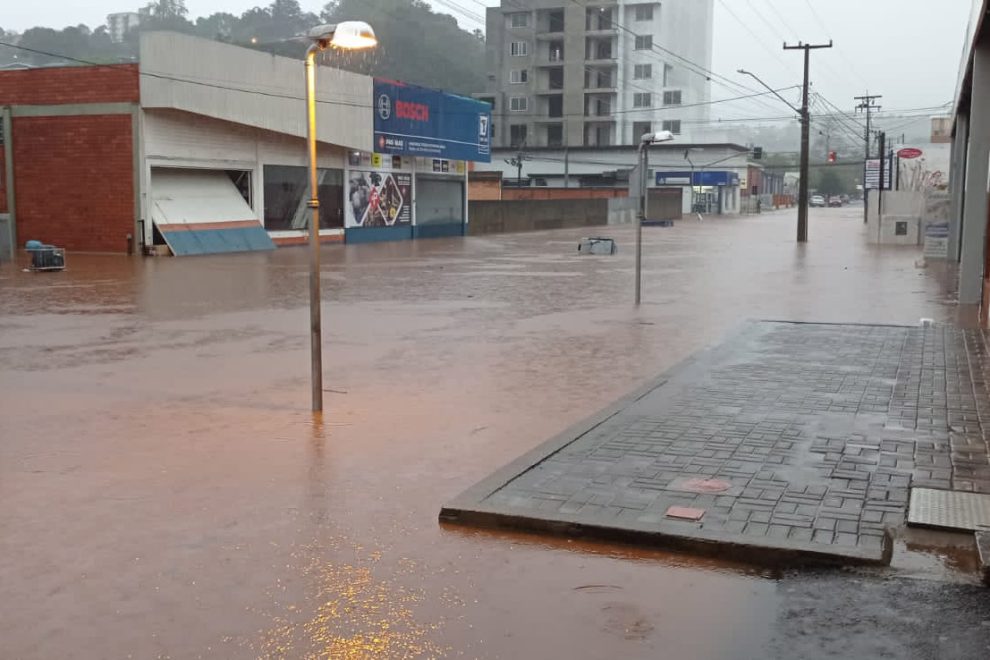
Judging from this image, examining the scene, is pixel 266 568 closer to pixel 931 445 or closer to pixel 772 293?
pixel 931 445

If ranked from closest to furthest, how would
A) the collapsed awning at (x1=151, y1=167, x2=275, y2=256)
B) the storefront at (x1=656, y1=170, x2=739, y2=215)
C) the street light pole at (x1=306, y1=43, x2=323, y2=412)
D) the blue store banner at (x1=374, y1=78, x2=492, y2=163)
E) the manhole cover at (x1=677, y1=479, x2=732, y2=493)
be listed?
the manhole cover at (x1=677, y1=479, x2=732, y2=493) → the street light pole at (x1=306, y1=43, x2=323, y2=412) → the collapsed awning at (x1=151, y1=167, x2=275, y2=256) → the blue store banner at (x1=374, y1=78, x2=492, y2=163) → the storefront at (x1=656, y1=170, x2=739, y2=215)

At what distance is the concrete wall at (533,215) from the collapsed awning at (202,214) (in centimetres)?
1700

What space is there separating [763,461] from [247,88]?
95.0 feet

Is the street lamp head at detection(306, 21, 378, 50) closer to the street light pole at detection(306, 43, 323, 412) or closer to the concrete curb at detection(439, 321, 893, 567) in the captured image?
the street light pole at detection(306, 43, 323, 412)

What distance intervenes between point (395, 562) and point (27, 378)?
700cm

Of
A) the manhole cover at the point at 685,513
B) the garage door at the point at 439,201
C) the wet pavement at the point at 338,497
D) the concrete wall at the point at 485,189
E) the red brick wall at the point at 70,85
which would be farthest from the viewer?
the concrete wall at the point at 485,189

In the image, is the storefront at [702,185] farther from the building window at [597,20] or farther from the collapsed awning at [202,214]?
the collapsed awning at [202,214]

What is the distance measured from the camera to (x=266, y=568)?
5406 millimetres

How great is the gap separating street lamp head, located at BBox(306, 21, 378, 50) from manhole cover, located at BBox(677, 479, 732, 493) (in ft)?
14.7

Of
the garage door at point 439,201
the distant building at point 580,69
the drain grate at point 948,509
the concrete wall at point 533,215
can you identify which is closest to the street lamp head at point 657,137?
the drain grate at point 948,509

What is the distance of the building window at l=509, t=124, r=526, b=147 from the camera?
103000mm

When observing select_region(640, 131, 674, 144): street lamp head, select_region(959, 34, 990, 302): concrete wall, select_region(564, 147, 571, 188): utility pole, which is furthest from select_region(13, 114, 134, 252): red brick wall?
select_region(564, 147, 571, 188): utility pole

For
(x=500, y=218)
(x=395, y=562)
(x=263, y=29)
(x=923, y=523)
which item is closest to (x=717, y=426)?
(x=923, y=523)

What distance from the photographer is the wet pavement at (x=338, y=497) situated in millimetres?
4656
